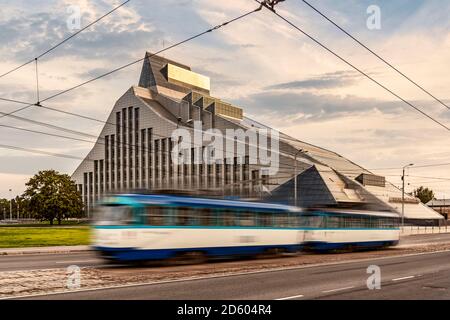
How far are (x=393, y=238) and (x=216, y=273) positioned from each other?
25.5m

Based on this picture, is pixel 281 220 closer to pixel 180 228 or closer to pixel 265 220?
pixel 265 220

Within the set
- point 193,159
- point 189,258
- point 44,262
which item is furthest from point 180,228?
point 193,159

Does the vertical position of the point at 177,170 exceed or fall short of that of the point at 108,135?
it falls short

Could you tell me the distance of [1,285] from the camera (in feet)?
50.0

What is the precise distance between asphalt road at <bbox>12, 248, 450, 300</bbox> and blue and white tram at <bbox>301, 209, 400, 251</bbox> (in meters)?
12.4

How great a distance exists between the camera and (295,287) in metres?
15.1

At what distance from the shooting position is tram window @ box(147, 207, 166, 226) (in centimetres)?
2158

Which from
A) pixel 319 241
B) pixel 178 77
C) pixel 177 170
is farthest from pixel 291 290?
pixel 178 77

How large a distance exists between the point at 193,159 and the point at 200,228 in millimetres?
97599

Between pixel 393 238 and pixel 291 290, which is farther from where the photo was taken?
pixel 393 238

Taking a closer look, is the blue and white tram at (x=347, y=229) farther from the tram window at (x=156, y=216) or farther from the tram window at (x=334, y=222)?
the tram window at (x=156, y=216)

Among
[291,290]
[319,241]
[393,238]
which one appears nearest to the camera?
[291,290]

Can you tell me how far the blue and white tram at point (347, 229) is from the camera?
1284 inches
